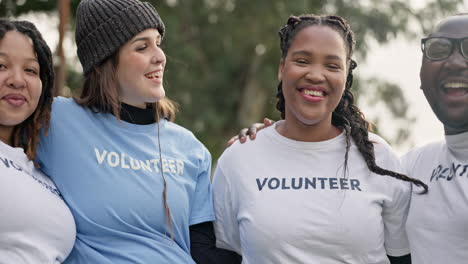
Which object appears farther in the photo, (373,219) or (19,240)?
(373,219)

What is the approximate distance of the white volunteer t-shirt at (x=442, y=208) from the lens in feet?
11.4

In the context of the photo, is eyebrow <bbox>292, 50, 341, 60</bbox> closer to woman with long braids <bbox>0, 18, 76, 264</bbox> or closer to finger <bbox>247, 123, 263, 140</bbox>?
finger <bbox>247, 123, 263, 140</bbox>

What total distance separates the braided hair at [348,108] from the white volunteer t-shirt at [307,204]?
0.05 meters

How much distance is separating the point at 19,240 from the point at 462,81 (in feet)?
7.35

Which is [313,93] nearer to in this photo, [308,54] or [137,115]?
[308,54]

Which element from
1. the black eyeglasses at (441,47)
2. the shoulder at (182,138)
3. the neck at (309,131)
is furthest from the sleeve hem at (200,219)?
the black eyeglasses at (441,47)

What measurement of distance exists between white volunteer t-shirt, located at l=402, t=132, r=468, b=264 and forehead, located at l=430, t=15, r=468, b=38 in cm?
51

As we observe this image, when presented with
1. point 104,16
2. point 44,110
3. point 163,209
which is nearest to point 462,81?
point 163,209

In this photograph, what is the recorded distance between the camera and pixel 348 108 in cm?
410

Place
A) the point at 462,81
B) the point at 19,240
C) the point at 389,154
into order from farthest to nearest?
the point at 389,154, the point at 462,81, the point at 19,240

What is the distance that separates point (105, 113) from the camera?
3900 millimetres

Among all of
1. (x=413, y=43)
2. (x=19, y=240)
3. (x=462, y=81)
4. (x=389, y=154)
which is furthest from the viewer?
(x=413, y=43)

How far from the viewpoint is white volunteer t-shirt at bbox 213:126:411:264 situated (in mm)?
3645

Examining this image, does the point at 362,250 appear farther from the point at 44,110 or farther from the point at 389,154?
the point at 44,110
